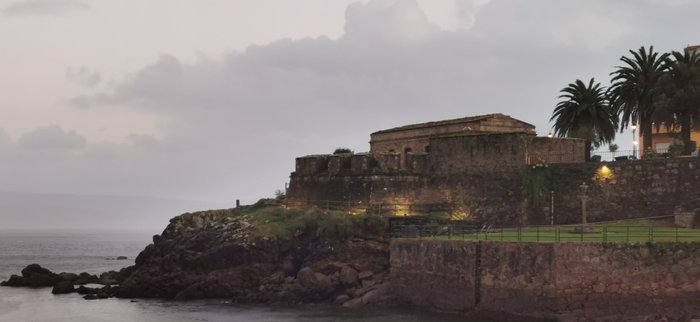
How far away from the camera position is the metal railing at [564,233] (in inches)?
1302

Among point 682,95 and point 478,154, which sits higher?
point 682,95

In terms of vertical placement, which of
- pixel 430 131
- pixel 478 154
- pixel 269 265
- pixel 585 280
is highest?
pixel 430 131

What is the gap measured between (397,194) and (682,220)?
1912 cm

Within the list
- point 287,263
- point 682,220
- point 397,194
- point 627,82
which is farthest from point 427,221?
point 627,82

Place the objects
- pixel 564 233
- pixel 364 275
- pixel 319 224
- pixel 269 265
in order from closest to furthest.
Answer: pixel 564 233, pixel 364 275, pixel 269 265, pixel 319 224

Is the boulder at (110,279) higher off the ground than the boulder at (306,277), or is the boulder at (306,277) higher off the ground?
the boulder at (306,277)

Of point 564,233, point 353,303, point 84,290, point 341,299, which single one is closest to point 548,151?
point 564,233

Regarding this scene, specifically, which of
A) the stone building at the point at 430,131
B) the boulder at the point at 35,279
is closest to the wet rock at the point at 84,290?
the boulder at the point at 35,279

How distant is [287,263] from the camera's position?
44.8 meters

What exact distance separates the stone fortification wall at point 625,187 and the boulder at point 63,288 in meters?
33.5

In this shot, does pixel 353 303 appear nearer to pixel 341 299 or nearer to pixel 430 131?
pixel 341 299

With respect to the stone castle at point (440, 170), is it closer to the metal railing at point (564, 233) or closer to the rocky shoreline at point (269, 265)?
the metal railing at point (564, 233)

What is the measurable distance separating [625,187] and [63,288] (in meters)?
39.1

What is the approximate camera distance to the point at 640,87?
5128 centimetres
